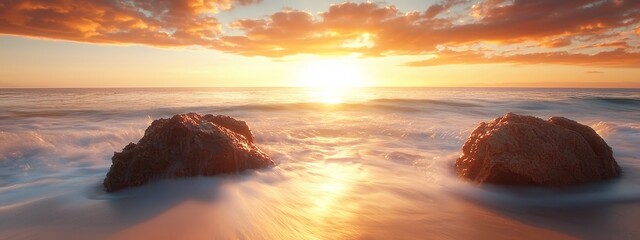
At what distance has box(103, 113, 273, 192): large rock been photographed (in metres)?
4.41

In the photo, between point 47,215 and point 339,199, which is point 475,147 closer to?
point 339,199

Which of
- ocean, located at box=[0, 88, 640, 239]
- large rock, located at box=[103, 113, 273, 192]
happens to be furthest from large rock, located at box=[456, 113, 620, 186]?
large rock, located at box=[103, 113, 273, 192]

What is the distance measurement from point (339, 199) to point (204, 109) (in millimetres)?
18279

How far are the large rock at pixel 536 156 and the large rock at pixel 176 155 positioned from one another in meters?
3.39

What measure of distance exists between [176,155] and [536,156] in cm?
489

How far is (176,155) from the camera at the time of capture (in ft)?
15.6

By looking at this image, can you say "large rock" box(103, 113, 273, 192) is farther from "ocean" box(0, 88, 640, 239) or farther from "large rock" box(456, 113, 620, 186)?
"large rock" box(456, 113, 620, 186)

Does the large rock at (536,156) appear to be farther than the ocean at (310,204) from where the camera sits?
Yes

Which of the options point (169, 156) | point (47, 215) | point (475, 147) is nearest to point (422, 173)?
point (475, 147)

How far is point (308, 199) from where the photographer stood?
432cm

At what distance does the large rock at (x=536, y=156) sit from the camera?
4.54 meters

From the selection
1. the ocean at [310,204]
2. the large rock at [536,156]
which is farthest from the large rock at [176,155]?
the large rock at [536,156]

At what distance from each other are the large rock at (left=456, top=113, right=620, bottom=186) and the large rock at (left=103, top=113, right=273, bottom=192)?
3393 mm

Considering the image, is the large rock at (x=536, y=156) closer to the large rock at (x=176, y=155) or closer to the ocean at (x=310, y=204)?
the ocean at (x=310, y=204)
